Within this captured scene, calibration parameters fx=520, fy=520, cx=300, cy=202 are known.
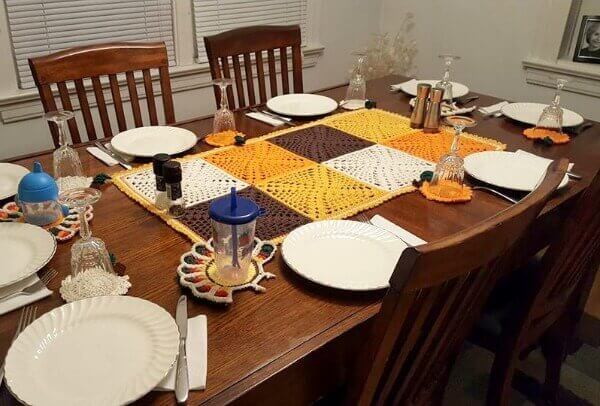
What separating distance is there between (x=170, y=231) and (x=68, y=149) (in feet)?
1.09

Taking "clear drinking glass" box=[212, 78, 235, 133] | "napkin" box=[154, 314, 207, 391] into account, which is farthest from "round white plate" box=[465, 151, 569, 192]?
"napkin" box=[154, 314, 207, 391]

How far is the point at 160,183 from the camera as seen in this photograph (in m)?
1.08

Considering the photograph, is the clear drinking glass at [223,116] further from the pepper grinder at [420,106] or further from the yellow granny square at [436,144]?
the pepper grinder at [420,106]

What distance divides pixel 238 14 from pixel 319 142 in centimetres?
157

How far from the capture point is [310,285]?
888 millimetres

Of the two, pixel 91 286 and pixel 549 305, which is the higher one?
pixel 91 286

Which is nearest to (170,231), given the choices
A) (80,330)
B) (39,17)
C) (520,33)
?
(80,330)

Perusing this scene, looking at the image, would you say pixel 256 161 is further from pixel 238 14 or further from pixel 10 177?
pixel 238 14

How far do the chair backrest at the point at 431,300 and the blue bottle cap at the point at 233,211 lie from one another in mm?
271

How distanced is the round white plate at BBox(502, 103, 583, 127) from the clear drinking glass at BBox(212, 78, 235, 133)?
90 centimetres

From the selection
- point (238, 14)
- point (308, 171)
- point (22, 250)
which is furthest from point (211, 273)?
point (238, 14)

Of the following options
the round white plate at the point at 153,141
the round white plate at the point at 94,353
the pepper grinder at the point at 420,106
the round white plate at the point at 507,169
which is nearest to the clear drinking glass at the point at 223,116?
the round white plate at the point at 153,141

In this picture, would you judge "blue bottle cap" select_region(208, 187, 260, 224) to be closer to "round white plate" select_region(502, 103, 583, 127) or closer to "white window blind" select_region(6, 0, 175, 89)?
"round white plate" select_region(502, 103, 583, 127)

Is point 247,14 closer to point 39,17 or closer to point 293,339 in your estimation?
point 39,17
